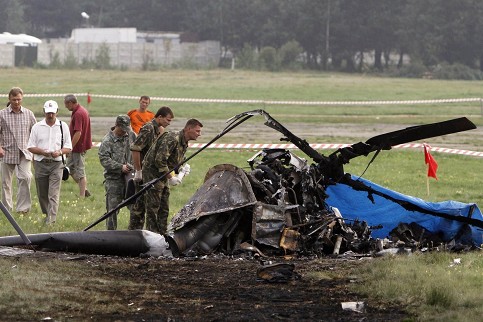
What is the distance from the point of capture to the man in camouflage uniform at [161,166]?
14.2 metres

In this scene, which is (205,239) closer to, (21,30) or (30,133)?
(30,133)

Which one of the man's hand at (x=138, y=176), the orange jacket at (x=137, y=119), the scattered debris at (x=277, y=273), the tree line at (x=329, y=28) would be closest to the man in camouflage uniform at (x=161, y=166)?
the man's hand at (x=138, y=176)

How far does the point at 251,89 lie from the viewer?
57.5m

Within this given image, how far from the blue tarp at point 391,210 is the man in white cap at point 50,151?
424 centimetres

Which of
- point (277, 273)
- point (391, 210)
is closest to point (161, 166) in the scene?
point (391, 210)

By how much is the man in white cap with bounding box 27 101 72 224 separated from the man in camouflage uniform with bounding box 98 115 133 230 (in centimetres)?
79

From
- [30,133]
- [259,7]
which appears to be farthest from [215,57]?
[30,133]

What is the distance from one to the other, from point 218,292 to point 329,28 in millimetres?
87292

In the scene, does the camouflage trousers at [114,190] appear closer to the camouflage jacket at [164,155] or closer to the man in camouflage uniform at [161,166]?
the man in camouflage uniform at [161,166]

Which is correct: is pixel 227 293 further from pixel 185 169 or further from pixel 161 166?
pixel 185 169

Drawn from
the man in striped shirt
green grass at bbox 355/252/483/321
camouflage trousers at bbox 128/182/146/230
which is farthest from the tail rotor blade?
the man in striped shirt

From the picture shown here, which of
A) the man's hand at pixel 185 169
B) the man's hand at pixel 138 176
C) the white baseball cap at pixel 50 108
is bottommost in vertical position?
the man's hand at pixel 138 176

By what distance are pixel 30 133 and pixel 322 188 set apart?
5.05 m

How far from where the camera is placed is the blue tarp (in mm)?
13711
